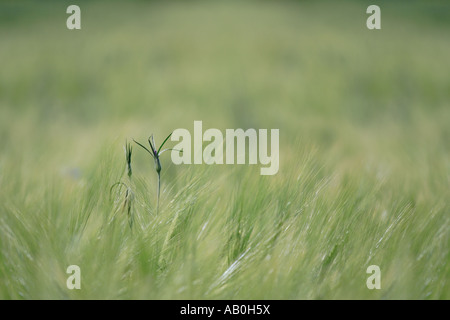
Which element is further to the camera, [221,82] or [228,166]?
[221,82]

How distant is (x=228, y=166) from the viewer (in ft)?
1.72

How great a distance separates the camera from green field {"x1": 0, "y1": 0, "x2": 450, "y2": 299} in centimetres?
32

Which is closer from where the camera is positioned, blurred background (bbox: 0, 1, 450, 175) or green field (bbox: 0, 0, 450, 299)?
green field (bbox: 0, 0, 450, 299)

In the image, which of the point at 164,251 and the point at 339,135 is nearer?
the point at 164,251

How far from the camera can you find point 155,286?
30 centimetres

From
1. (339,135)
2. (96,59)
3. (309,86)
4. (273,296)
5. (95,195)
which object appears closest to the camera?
(273,296)

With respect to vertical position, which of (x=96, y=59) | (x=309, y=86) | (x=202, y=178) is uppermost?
(x=96, y=59)

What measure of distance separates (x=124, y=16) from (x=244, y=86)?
150 centimetres

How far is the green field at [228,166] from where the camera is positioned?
32 centimetres

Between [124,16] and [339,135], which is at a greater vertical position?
[124,16]

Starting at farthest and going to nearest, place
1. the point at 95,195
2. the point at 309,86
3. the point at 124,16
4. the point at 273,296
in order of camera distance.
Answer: the point at 124,16 < the point at 309,86 < the point at 95,195 < the point at 273,296

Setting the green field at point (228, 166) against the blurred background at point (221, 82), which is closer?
the green field at point (228, 166)
